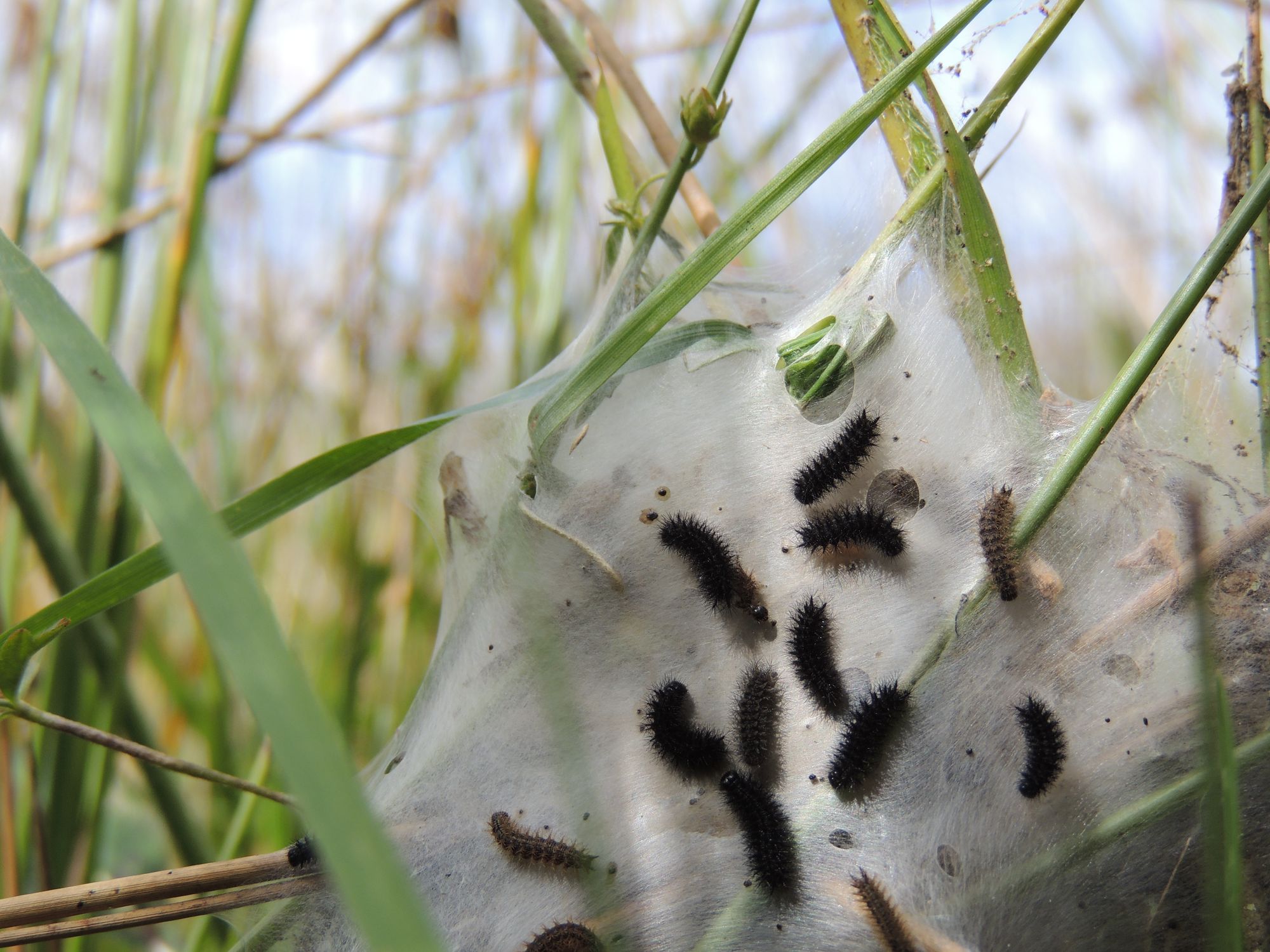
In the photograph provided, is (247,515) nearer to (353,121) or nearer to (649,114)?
(649,114)

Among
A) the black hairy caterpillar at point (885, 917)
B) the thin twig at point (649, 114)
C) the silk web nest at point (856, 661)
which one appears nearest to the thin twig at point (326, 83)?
the thin twig at point (649, 114)

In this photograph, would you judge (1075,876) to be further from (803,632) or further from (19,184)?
(19,184)

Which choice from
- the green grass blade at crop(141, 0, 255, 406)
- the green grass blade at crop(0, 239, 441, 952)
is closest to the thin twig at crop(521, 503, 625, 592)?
the green grass blade at crop(0, 239, 441, 952)

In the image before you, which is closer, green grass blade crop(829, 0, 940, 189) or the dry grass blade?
the dry grass blade

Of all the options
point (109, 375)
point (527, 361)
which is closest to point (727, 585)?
point (109, 375)

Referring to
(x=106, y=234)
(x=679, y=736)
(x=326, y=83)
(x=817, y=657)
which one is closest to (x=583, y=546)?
(x=679, y=736)

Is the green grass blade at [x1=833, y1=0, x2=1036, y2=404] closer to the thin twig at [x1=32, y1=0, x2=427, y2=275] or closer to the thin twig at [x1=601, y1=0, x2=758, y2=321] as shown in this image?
the thin twig at [x1=601, y1=0, x2=758, y2=321]
